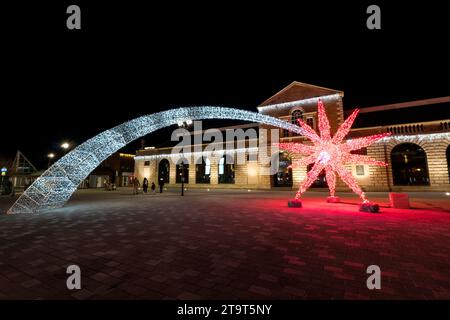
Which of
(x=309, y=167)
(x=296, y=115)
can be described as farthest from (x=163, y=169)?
(x=309, y=167)

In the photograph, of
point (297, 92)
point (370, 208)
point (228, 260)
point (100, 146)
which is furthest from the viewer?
point (297, 92)

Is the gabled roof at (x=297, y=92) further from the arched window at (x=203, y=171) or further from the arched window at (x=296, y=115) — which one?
the arched window at (x=203, y=171)

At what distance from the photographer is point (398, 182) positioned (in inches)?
823

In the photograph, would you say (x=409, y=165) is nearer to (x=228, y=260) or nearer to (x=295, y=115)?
(x=295, y=115)

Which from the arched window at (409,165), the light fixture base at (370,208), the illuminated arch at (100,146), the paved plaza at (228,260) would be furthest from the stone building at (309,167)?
the light fixture base at (370,208)

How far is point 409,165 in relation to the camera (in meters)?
20.5

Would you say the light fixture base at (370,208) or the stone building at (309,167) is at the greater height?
the stone building at (309,167)

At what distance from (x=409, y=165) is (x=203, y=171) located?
75.2ft

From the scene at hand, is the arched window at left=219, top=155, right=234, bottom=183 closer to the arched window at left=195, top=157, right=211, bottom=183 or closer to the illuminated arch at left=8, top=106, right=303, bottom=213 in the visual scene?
the arched window at left=195, top=157, right=211, bottom=183

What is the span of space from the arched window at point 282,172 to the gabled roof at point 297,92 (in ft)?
23.1

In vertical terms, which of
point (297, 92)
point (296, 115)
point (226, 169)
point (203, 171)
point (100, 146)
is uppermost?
point (297, 92)

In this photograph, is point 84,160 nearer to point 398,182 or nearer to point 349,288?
point 349,288

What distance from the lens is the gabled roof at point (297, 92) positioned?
25509 millimetres
